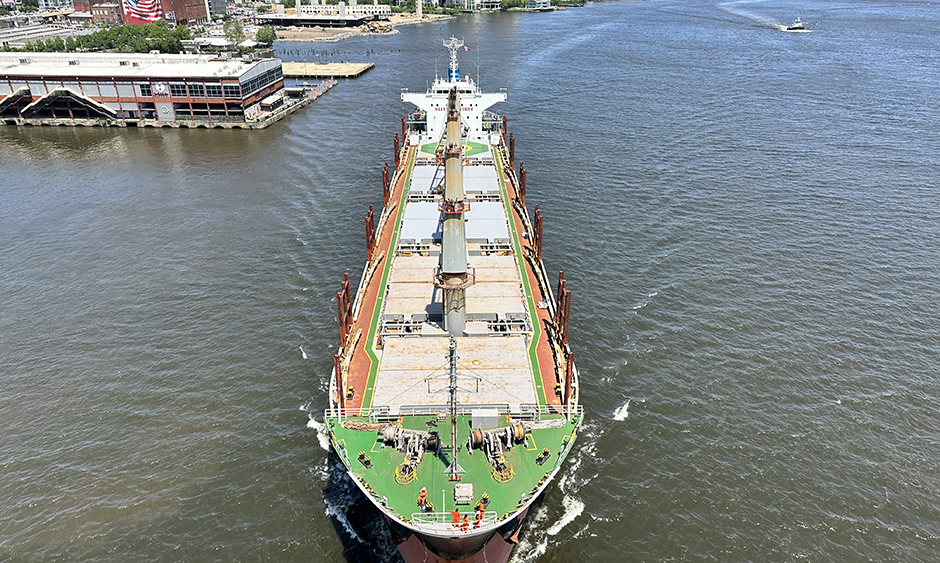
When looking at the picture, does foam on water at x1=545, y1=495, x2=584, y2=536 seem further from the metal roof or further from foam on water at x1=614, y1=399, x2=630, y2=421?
the metal roof

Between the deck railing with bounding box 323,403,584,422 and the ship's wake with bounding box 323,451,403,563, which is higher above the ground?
the deck railing with bounding box 323,403,584,422

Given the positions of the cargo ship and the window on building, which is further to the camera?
the window on building

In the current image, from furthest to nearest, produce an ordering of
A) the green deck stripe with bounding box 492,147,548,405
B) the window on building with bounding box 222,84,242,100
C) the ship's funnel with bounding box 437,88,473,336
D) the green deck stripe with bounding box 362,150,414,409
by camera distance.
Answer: the window on building with bounding box 222,84,242,100 → the ship's funnel with bounding box 437,88,473,336 → the green deck stripe with bounding box 492,147,548,405 → the green deck stripe with bounding box 362,150,414,409

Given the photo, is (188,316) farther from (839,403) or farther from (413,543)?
(839,403)

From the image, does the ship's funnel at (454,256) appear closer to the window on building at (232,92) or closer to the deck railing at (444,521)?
the deck railing at (444,521)

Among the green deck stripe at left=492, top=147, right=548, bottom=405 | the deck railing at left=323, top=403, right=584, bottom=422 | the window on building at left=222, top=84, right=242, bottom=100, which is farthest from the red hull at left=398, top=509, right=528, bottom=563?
the window on building at left=222, top=84, right=242, bottom=100

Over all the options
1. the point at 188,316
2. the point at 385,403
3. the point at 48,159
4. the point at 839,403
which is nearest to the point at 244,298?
the point at 188,316
